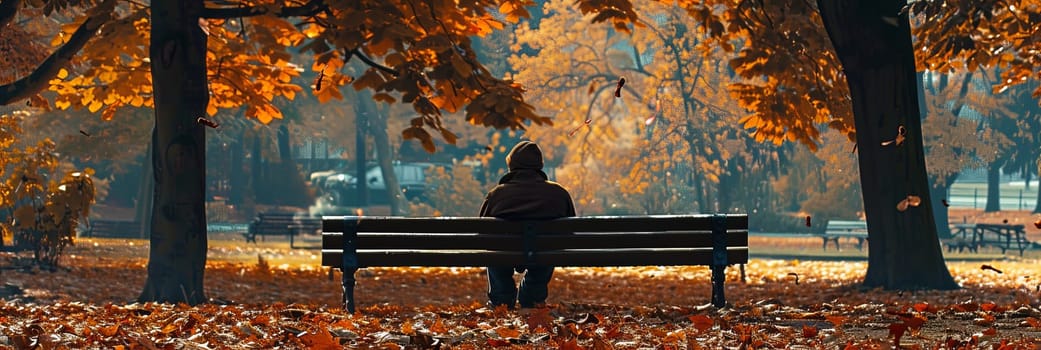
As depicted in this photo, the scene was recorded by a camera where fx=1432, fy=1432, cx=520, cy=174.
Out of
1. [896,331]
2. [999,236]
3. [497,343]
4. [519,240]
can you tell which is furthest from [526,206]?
[999,236]

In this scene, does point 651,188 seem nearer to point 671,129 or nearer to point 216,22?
point 671,129

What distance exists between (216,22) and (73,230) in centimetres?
334

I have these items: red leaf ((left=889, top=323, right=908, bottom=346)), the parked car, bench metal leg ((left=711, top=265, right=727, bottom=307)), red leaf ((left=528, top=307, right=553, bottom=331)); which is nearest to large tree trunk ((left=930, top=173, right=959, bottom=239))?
the parked car

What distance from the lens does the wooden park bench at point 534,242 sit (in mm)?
10086

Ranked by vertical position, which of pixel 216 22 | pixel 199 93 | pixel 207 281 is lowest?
pixel 207 281

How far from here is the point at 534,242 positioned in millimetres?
10086

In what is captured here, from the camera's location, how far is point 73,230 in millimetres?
18766

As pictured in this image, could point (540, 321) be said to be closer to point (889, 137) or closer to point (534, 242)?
point (534, 242)

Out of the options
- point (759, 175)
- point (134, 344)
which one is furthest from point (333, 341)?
point (759, 175)

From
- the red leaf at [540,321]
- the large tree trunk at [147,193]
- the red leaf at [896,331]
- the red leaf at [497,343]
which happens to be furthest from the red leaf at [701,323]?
the large tree trunk at [147,193]

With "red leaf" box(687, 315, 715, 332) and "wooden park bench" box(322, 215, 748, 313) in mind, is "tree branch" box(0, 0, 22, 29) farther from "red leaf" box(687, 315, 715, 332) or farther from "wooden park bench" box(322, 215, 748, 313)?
"red leaf" box(687, 315, 715, 332)

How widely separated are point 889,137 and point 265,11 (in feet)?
21.1

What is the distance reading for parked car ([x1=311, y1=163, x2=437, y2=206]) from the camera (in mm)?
58875

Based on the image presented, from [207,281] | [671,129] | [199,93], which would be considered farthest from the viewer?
[671,129]
